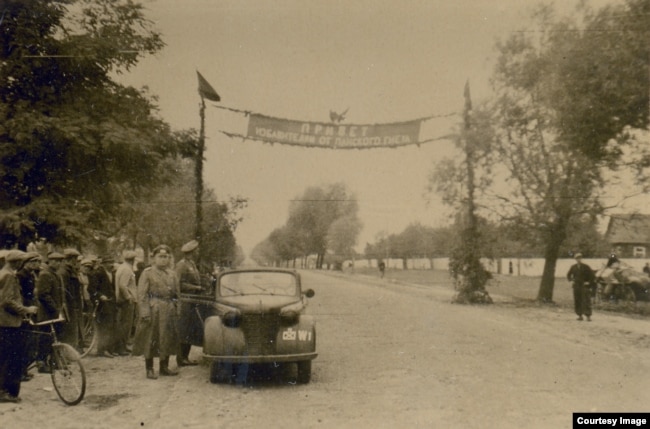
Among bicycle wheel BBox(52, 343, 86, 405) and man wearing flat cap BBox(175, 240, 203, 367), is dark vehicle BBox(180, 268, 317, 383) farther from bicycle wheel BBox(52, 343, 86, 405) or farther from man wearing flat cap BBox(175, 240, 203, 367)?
bicycle wheel BBox(52, 343, 86, 405)

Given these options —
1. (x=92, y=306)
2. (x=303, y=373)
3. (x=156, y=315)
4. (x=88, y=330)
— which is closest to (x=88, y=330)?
(x=88, y=330)

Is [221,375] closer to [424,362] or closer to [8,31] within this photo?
[424,362]

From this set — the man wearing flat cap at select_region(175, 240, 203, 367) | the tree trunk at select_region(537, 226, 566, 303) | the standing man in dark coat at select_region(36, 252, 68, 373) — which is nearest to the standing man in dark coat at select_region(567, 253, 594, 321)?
the tree trunk at select_region(537, 226, 566, 303)

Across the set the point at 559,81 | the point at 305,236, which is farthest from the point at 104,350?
the point at 305,236

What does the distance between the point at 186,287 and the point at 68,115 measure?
11.4ft

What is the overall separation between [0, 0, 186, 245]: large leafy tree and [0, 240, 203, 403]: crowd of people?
0.93 m

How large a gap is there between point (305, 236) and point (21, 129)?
60.9 meters

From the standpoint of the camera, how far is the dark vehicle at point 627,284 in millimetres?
18781

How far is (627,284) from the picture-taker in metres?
18.8

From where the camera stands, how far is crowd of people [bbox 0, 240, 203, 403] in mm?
6848

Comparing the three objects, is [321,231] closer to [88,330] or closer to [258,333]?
[88,330]

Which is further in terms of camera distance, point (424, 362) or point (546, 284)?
point (546, 284)

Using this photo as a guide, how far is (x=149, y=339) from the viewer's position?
833 centimetres

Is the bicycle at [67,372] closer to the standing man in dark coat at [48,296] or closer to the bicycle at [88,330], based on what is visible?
the standing man in dark coat at [48,296]
